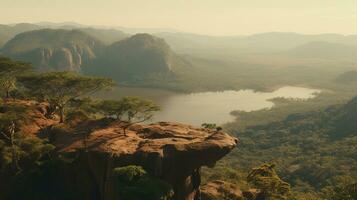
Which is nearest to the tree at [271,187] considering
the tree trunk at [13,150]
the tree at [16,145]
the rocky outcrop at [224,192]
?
the rocky outcrop at [224,192]

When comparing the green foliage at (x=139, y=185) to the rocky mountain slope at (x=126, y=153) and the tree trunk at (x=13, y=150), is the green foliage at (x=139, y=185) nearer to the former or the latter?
the rocky mountain slope at (x=126, y=153)

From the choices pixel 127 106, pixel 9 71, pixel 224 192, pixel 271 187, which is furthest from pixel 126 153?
pixel 9 71

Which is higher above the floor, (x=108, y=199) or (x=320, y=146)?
(x=108, y=199)

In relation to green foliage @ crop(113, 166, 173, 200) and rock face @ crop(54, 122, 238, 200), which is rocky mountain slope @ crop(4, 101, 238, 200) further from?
green foliage @ crop(113, 166, 173, 200)

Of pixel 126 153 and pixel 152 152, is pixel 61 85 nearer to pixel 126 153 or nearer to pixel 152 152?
pixel 126 153

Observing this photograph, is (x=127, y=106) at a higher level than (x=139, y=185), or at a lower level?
higher

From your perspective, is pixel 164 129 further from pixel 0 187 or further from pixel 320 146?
pixel 320 146

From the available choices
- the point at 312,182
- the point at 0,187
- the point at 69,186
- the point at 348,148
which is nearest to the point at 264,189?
the point at 69,186
